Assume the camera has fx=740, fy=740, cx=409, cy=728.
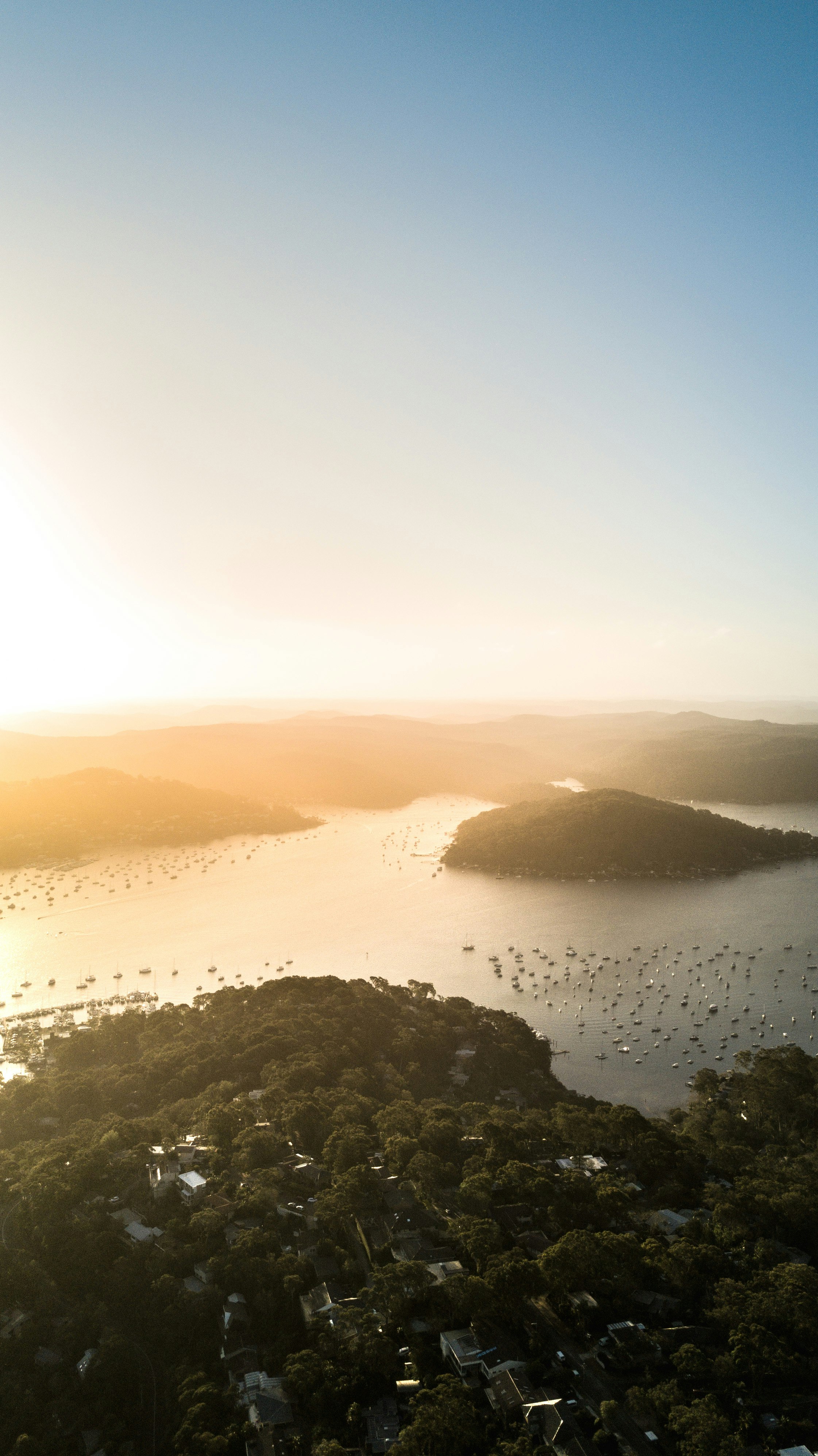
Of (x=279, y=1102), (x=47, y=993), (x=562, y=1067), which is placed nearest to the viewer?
(x=279, y=1102)

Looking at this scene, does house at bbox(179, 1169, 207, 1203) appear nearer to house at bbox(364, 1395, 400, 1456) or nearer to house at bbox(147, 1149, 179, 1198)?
house at bbox(147, 1149, 179, 1198)

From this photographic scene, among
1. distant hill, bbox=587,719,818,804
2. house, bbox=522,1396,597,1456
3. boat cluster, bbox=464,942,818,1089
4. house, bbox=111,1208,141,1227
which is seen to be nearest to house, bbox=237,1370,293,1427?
house, bbox=522,1396,597,1456

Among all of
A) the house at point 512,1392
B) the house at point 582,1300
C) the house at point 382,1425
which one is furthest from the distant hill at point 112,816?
→ the house at point 512,1392

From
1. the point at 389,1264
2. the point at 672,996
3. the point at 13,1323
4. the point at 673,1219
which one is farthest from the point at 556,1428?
the point at 672,996

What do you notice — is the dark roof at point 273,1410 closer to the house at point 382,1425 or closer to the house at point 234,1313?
the house at point 382,1425

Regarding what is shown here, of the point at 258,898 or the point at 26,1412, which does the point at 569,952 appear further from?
the point at 26,1412

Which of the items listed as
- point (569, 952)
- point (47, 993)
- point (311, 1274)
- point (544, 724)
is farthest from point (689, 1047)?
point (544, 724)

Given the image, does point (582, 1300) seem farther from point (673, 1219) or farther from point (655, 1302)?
point (673, 1219)
